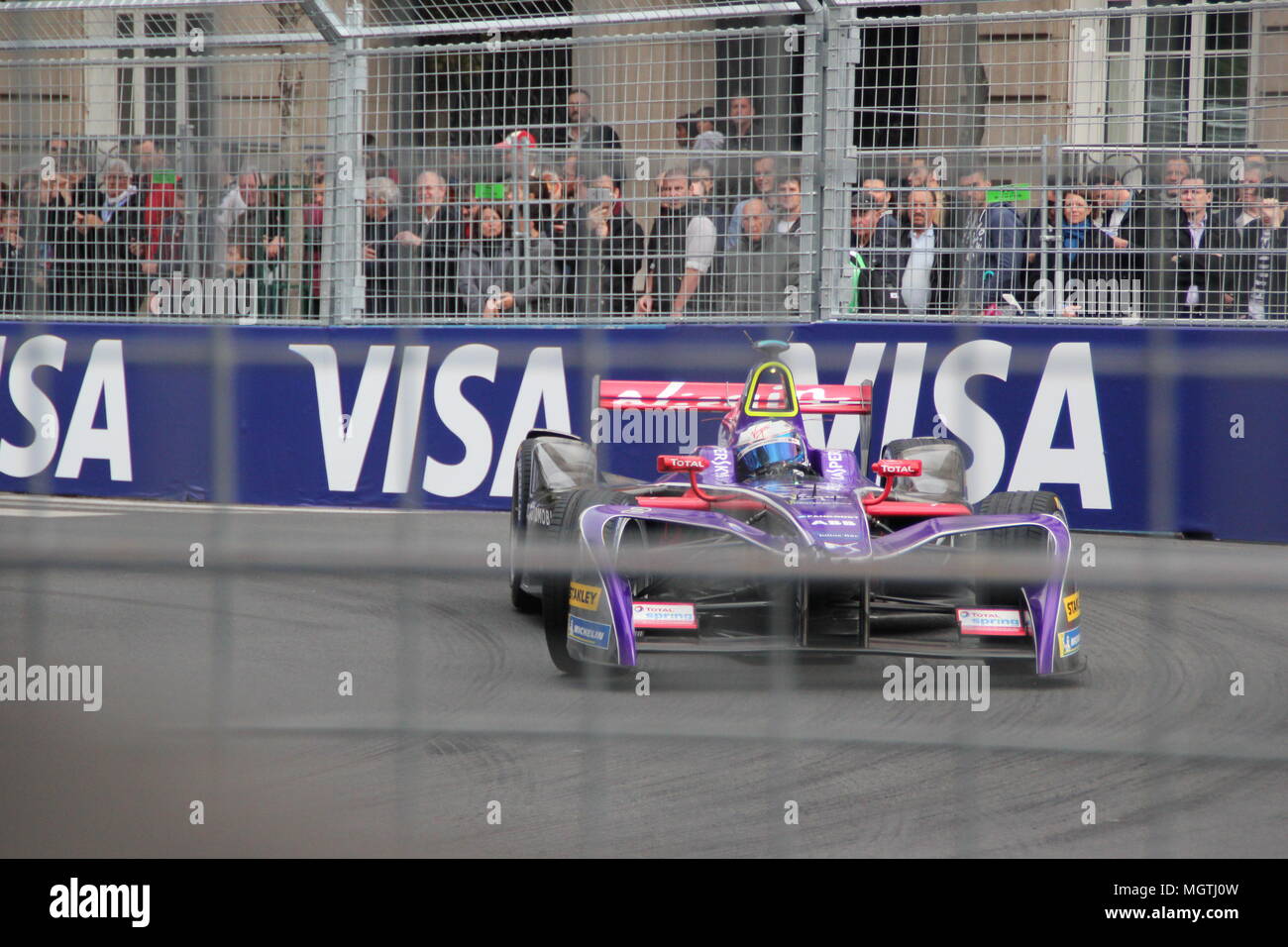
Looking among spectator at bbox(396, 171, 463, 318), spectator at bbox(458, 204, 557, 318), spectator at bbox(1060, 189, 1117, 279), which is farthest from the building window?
spectator at bbox(396, 171, 463, 318)

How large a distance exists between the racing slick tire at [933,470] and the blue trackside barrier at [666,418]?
0.81 feet

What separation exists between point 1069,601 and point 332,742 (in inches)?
112

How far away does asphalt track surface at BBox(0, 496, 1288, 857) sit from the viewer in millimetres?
2289

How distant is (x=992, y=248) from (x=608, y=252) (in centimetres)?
200

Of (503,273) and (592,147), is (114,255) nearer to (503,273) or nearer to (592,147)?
(503,273)

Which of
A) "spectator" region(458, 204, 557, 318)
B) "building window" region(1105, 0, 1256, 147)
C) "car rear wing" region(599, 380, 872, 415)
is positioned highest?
"building window" region(1105, 0, 1256, 147)

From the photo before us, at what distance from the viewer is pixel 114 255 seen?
764cm

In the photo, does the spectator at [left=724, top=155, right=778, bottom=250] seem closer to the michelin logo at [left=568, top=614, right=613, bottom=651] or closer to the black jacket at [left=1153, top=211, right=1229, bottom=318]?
the michelin logo at [left=568, top=614, right=613, bottom=651]

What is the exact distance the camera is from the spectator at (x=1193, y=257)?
291 inches

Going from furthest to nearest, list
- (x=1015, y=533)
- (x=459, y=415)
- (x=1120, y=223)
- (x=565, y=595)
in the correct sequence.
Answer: (x=459, y=415) → (x=1120, y=223) → (x=1015, y=533) → (x=565, y=595)

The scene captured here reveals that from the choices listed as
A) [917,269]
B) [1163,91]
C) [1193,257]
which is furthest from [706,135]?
[1193,257]

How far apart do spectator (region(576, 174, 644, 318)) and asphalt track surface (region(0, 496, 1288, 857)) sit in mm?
432

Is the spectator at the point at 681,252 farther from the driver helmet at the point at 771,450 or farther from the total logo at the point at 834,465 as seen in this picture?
the total logo at the point at 834,465

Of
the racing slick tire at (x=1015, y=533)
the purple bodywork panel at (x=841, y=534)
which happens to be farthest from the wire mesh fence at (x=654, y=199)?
the racing slick tire at (x=1015, y=533)
